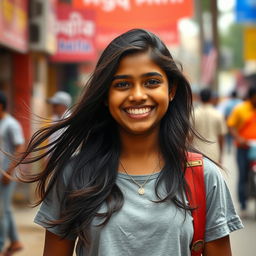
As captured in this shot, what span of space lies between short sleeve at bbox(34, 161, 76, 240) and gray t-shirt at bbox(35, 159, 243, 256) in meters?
0.16

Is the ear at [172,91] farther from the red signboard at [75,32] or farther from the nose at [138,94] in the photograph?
the red signboard at [75,32]

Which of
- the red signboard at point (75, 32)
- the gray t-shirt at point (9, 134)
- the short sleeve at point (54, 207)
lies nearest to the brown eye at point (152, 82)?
the short sleeve at point (54, 207)

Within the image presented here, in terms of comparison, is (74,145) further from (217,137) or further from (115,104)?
(217,137)

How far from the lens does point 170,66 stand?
3.00 m

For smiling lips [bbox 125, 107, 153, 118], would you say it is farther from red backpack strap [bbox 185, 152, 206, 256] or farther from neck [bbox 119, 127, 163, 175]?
red backpack strap [bbox 185, 152, 206, 256]

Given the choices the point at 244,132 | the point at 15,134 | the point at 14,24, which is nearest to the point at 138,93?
the point at 15,134

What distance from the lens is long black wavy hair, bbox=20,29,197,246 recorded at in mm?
2902

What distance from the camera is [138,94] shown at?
290 centimetres

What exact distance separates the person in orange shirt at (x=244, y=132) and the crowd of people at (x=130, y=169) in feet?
25.3

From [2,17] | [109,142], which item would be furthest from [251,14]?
[109,142]

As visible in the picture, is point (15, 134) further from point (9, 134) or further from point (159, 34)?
point (159, 34)

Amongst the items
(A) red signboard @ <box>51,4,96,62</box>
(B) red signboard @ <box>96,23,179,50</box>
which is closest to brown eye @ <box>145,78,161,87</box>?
(B) red signboard @ <box>96,23,179,50</box>

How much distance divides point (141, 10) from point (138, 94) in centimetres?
813

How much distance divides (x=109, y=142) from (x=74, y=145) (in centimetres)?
14
